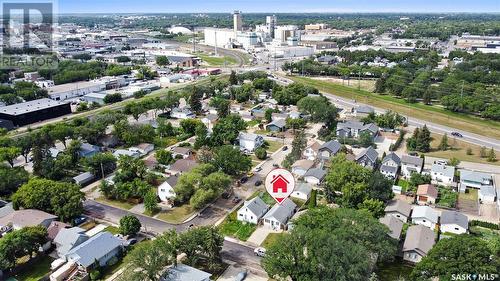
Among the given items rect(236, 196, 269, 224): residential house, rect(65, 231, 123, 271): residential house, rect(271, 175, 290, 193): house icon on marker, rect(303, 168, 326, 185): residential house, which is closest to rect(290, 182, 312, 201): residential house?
rect(303, 168, 326, 185): residential house

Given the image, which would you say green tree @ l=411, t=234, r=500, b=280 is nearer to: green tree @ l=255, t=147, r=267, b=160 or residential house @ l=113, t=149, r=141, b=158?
green tree @ l=255, t=147, r=267, b=160

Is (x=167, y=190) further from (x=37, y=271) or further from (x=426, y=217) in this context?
(x=426, y=217)

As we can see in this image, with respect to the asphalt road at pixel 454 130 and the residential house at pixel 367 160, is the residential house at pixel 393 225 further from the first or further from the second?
the asphalt road at pixel 454 130

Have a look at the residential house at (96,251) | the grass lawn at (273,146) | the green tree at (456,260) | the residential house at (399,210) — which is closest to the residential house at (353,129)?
the grass lawn at (273,146)

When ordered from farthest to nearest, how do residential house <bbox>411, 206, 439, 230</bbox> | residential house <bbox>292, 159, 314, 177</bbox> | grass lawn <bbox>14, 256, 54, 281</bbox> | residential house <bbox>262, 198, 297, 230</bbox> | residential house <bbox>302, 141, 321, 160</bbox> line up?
residential house <bbox>302, 141, 321, 160</bbox> < residential house <bbox>292, 159, 314, 177</bbox> < residential house <bbox>262, 198, 297, 230</bbox> < residential house <bbox>411, 206, 439, 230</bbox> < grass lawn <bbox>14, 256, 54, 281</bbox>

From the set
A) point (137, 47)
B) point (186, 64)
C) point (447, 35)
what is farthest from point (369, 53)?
point (137, 47)

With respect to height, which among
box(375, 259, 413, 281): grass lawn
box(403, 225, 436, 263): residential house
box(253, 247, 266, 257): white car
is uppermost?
box(403, 225, 436, 263): residential house
